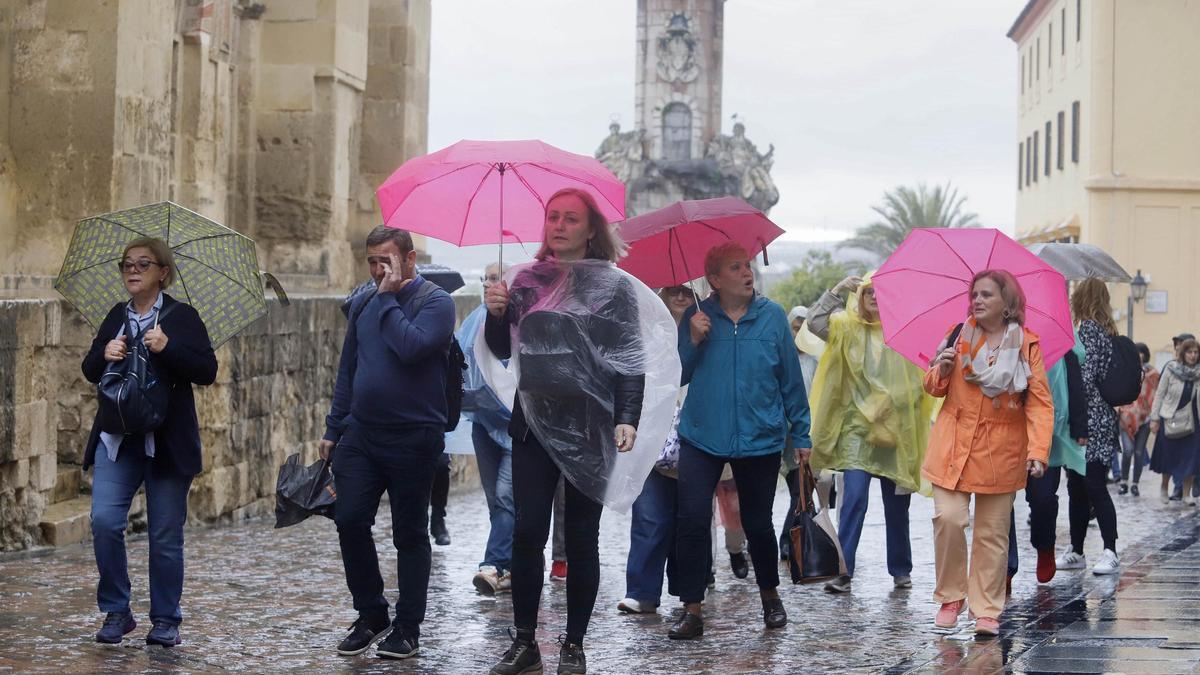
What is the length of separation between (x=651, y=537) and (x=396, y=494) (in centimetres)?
209

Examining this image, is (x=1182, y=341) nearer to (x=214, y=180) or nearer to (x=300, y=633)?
(x=214, y=180)

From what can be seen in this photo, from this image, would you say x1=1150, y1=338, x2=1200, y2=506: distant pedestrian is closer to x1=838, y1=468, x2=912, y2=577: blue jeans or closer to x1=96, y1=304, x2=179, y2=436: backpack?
x1=838, y1=468, x2=912, y2=577: blue jeans

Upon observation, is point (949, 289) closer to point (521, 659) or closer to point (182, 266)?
point (521, 659)

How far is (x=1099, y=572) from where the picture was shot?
11.1m

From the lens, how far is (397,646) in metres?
7.61

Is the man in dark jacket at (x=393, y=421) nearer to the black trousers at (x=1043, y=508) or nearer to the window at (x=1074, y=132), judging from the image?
the black trousers at (x=1043, y=508)

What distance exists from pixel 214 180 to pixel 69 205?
3.72m

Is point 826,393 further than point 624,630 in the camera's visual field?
Yes

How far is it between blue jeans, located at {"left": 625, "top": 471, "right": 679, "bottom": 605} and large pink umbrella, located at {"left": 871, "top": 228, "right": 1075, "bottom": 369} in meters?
1.33

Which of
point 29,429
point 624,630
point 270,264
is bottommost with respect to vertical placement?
point 624,630

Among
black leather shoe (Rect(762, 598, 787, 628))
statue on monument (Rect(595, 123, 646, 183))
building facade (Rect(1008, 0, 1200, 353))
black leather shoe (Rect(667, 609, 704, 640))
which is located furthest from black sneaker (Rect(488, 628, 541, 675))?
statue on monument (Rect(595, 123, 646, 183))

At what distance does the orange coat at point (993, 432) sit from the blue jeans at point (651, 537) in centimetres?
141

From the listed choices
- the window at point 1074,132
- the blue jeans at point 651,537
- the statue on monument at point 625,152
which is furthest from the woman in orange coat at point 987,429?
the statue on monument at point 625,152

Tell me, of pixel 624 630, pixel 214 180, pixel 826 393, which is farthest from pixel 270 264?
pixel 624 630
